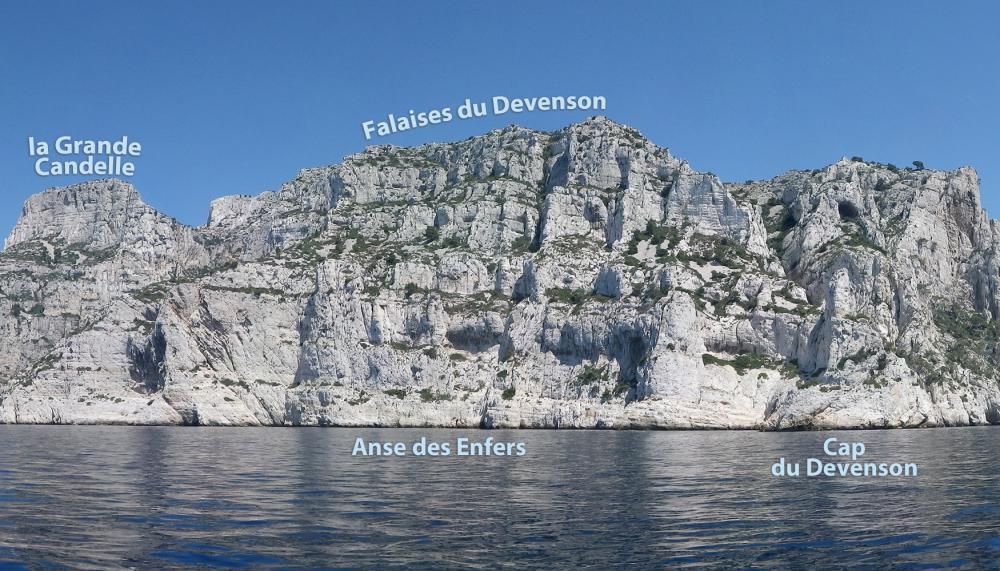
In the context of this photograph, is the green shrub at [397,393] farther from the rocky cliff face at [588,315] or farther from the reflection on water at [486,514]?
the reflection on water at [486,514]

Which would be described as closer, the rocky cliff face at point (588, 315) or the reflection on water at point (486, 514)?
the reflection on water at point (486, 514)

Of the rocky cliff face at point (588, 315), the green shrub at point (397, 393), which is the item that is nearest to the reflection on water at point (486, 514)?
the rocky cliff face at point (588, 315)

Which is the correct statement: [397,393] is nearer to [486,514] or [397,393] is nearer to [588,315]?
[588,315]

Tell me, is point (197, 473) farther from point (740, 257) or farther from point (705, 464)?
point (740, 257)

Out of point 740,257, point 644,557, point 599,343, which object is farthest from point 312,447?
point 740,257

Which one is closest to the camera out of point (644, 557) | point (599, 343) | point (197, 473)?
point (644, 557)

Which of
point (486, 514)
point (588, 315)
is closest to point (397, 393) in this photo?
point (588, 315)
